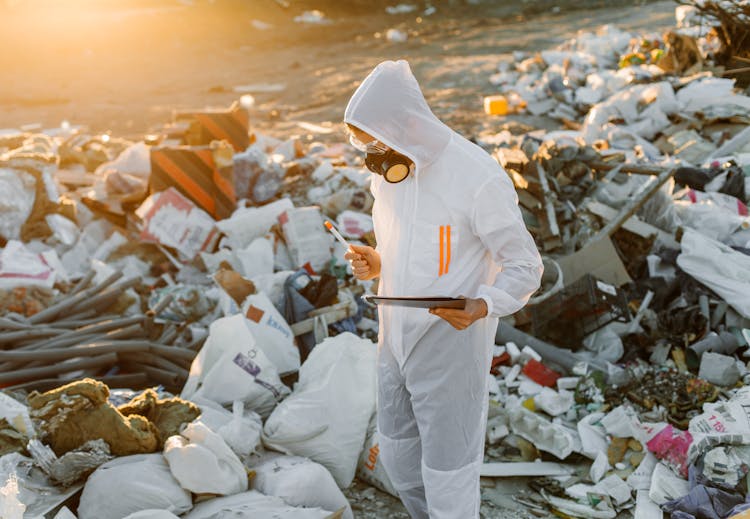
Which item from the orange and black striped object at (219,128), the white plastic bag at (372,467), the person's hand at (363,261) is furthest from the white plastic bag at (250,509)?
the orange and black striped object at (219,128)

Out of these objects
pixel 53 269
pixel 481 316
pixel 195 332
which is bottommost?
pixel 195 332

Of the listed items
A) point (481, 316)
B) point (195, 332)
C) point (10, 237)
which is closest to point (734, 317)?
point (481, 316)

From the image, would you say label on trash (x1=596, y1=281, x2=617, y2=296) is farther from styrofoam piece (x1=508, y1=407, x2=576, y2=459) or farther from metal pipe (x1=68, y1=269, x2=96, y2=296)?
metal pipe (x1=68, y1=269, x2=96, y2=296)

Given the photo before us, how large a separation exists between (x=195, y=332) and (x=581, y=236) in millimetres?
2495

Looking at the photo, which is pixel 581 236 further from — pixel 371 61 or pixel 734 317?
pixel 371 61

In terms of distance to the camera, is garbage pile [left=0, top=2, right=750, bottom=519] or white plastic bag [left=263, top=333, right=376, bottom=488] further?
white plastic bag [left=263, top=333, right=376, bottom=488]

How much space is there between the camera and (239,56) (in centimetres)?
1522

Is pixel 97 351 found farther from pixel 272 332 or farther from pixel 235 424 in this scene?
pixel 235 424

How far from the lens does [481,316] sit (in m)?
1.98

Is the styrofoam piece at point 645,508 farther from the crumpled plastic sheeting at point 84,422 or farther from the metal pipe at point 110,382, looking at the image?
the metal pipe at point 110,382

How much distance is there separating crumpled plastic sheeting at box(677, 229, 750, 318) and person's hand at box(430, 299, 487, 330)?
2482mm

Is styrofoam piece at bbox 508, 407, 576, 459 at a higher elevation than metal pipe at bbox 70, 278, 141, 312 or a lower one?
lower

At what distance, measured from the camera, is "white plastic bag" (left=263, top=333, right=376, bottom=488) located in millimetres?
3000

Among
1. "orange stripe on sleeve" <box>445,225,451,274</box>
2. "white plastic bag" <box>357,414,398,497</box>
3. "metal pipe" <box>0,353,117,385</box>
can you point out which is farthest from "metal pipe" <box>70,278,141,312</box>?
"orange stripe on sleeve" <box>445,225,451,274</box>
